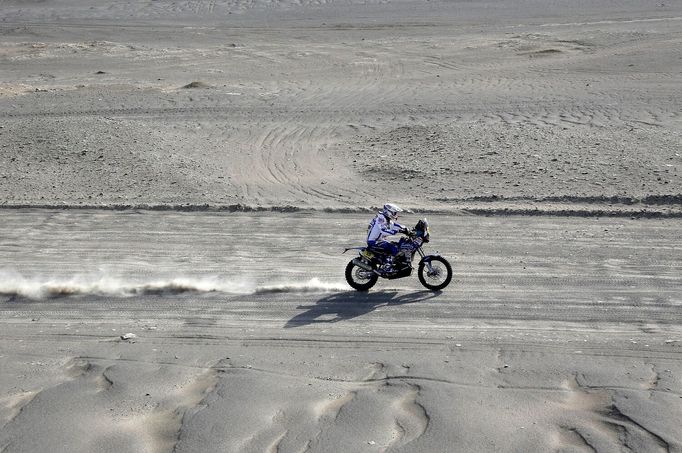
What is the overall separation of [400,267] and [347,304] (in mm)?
1004

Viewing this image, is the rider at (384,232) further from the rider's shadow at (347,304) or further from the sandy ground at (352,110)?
the sandy ground at (352,110)

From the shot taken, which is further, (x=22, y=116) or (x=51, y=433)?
(x=22, y=116)

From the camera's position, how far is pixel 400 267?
13.2 meters

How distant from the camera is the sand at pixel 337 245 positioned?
884cm

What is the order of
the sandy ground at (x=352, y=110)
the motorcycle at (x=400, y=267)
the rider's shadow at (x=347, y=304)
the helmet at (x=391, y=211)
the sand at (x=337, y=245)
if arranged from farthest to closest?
the sandy ground at (x=352, y=110) < the motorcycle at (x=400, y=267) < the helmet at (x=391, y=211) < the rider's shadow at (x=347, y=304) < the sand at (x=337, y=245)

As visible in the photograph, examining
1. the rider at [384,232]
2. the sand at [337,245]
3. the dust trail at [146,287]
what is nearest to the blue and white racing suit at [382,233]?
the rider at [384,232]

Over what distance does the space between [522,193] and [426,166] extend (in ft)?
9.24

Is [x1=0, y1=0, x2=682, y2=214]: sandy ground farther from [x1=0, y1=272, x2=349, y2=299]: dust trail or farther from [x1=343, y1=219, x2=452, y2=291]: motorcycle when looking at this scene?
[x1=343, y1=219, x2=452, y2=291]: motorcycle

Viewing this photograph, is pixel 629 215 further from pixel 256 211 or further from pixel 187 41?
pixel 187 41

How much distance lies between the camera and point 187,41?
39.5 m

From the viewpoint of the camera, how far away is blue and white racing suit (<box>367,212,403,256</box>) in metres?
12.9

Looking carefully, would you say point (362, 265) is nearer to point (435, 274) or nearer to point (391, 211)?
point (391, 211)

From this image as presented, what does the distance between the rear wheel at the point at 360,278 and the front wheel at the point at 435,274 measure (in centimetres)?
70

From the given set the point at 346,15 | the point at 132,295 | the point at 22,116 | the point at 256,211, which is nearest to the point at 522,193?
the point at 256,211
